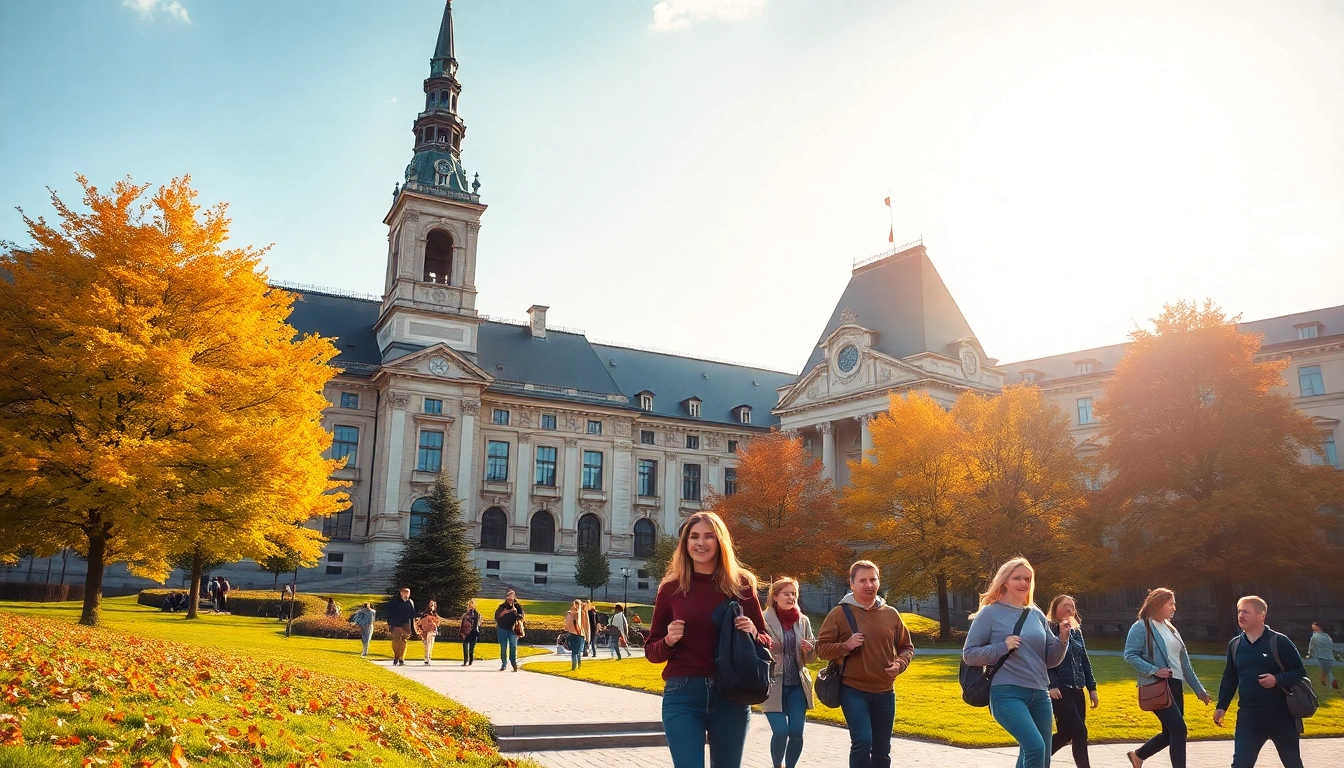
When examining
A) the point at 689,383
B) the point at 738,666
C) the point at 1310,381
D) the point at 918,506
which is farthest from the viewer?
the point at 689,383

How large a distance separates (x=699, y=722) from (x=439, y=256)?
6667cm

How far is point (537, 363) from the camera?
71.6 meters

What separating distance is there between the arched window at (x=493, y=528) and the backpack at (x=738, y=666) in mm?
60104

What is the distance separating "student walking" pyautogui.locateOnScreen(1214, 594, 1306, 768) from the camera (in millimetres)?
9586

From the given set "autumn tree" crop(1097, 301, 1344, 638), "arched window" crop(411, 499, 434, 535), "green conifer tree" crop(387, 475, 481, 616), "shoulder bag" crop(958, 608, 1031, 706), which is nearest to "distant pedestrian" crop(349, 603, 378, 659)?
"green conifer tree" crop(387, 475, 481, 616)

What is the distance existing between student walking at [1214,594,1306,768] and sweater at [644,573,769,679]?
21.2ft

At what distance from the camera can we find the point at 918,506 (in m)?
42.7

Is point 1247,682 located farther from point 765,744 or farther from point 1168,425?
point 1168,425

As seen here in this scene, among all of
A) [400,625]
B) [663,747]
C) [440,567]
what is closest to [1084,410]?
[440,567]

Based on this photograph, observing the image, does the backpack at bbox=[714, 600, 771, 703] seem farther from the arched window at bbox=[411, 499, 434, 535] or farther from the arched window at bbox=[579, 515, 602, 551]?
the arched window at bbox=[579, 515, 602, 551]

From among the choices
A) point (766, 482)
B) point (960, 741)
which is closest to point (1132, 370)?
point (766, 482)

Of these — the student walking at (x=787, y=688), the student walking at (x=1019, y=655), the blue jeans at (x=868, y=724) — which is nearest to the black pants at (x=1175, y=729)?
the student walking at (x=1019, y=655)

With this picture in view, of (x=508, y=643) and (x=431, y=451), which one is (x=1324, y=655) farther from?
(x=431, y=451)

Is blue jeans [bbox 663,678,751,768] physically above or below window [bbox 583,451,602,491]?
below
